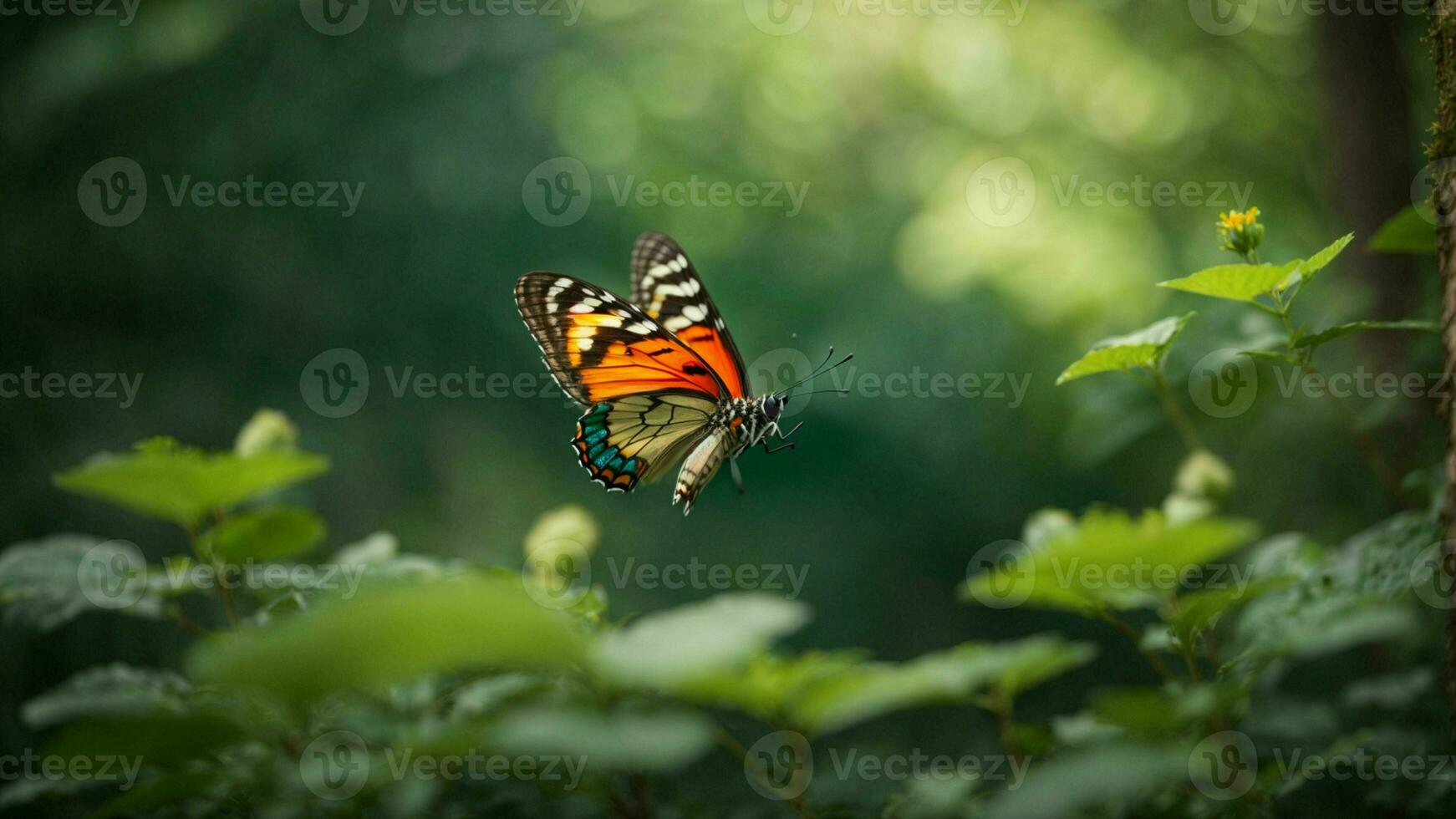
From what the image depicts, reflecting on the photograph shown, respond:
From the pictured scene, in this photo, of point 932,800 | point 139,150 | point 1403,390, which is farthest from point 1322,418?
point 139,150

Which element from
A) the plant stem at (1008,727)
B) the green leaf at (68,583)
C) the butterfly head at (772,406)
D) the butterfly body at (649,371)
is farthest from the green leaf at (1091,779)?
the butterfly head at (772,406)

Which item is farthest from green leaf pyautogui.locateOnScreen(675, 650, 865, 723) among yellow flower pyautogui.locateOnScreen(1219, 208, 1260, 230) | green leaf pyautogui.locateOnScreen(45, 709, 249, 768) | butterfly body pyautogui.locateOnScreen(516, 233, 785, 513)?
butterfly body pyautogui.locateOnScreen(516, 233, 785, 513)

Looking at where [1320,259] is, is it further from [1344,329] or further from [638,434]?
[638,434]

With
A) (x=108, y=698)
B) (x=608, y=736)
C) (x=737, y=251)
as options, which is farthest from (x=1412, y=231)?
(x=737, y=251)

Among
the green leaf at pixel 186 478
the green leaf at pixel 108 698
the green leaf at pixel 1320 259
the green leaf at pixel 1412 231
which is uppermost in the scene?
the green leaf at pixel 1412 231

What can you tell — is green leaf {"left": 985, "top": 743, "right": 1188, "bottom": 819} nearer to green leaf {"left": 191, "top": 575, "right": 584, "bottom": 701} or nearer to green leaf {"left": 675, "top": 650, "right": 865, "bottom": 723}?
green leaf {"left": 675, "top": 650, "right": 865, "bottom": 723}

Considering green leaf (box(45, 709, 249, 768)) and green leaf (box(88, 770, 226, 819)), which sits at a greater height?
green leaf (box(45, 709, 249, 768))

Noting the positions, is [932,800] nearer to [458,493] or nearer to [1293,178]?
[458,493]

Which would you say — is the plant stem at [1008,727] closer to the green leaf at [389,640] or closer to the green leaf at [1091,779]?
the green leaf at [1091,779]
